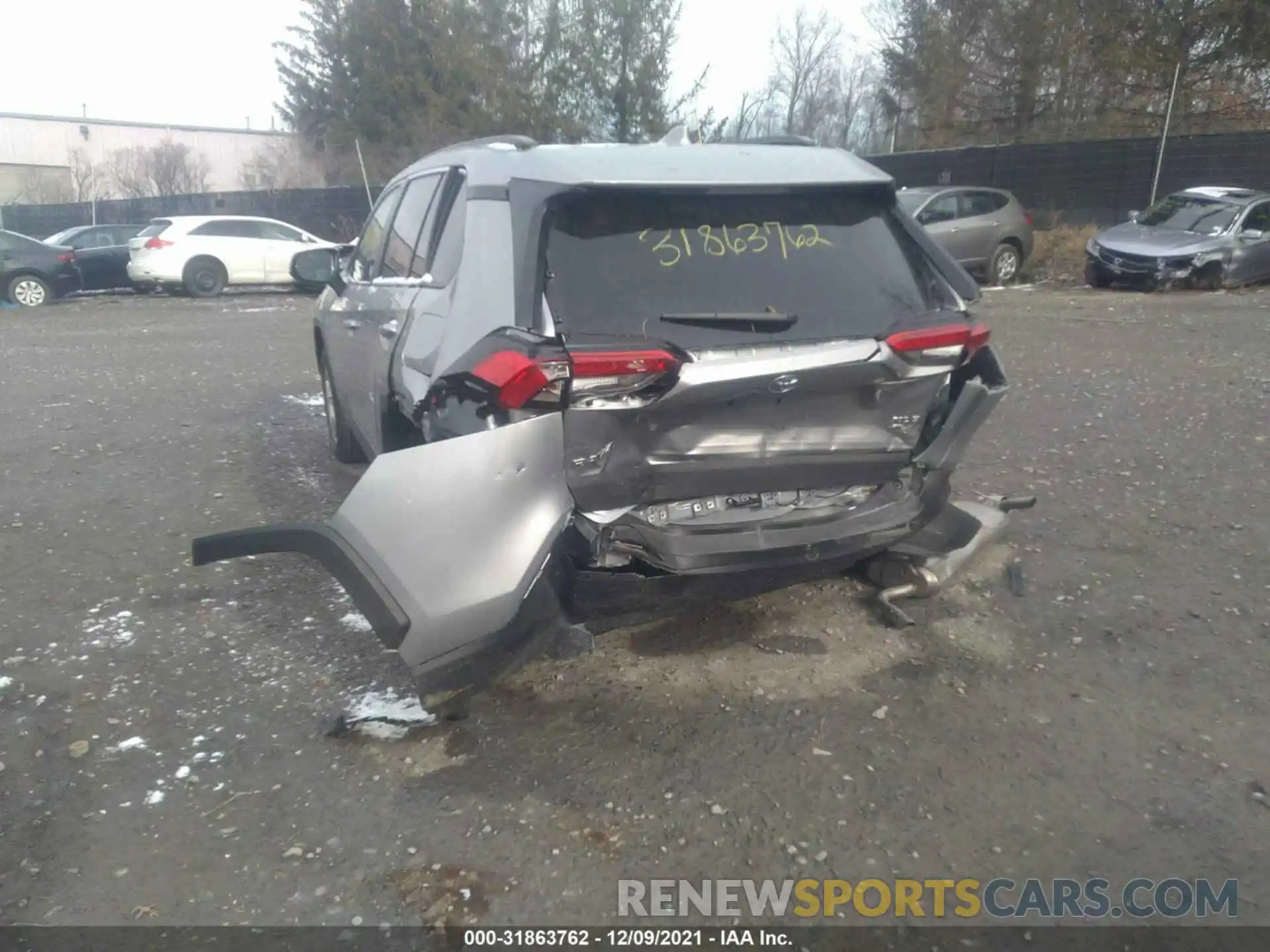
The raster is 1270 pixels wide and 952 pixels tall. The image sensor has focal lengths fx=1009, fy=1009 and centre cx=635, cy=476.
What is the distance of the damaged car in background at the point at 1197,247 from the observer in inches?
599

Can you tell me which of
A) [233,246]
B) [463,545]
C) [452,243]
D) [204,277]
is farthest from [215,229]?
[463,545]

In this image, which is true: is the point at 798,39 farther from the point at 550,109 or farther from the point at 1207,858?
the point at 1207,858

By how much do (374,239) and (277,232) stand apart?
52.9 feet

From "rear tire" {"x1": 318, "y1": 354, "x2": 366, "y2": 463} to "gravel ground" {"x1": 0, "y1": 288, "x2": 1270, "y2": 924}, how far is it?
0.38 m

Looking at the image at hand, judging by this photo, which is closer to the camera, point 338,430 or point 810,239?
point 810,239

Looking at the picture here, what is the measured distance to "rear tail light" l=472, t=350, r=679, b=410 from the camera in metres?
2.98

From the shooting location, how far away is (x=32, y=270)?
18.5m

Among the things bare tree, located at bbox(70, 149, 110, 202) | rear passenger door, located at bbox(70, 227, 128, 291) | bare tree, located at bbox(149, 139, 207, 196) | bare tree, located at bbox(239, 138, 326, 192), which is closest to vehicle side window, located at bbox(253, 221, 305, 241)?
rear passenger door, located at bbox(70, 227, 128, 291)

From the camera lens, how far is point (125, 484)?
6.37m

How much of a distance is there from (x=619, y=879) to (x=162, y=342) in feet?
40.1

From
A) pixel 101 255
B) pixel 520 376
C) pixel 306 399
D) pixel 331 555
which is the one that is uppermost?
pixel 520 376

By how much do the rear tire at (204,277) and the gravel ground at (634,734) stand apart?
14.5 metres

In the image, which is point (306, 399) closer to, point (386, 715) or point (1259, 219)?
point (386, 715)

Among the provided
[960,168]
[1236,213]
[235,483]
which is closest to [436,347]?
[235,483]
